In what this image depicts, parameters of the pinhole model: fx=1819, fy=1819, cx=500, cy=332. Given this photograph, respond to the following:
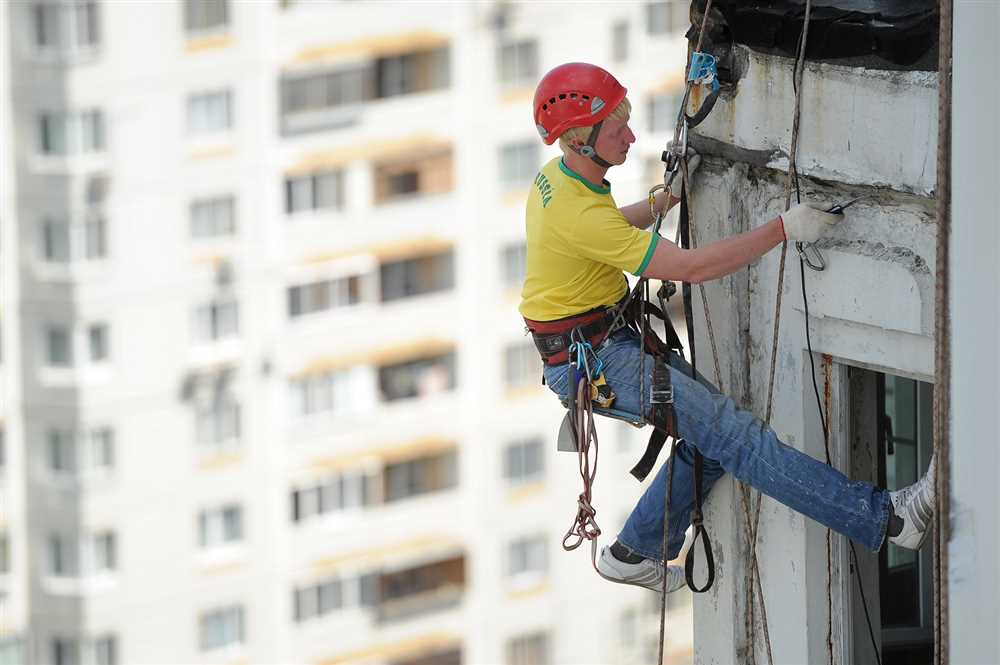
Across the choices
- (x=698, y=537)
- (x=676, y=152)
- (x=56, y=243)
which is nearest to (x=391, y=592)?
(x=56, y=243)

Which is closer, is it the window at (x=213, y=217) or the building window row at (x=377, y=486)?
the window at (x=213, y=217)

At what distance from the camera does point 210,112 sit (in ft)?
129

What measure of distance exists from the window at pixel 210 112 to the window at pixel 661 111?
1049cm

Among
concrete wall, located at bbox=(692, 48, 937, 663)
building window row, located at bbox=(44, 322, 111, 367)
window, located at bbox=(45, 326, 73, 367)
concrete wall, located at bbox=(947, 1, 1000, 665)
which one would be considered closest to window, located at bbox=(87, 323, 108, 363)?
building window row, located at bbox=(44, 322, 111, 367)

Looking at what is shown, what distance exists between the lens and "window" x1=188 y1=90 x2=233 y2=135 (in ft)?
128

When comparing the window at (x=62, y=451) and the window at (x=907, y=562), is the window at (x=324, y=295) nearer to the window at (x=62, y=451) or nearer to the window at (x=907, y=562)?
the window at (x=62, y=451)

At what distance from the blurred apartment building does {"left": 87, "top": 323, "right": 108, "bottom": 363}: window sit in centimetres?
5

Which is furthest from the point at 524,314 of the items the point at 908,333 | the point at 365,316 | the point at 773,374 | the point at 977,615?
the point at 365,316

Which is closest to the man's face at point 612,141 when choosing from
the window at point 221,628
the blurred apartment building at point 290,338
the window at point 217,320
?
the blurred apartment building at point 290,338

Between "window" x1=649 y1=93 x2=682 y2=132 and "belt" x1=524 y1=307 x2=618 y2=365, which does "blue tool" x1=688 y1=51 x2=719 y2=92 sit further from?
"window" x1=649 y1=93 x2=682 y2=132

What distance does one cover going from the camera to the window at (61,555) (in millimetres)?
39781

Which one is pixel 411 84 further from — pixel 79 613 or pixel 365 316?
pixel 79 613

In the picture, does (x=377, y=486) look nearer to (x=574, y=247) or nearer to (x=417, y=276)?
(x=417, y=276)

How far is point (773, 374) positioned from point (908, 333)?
68 cm
